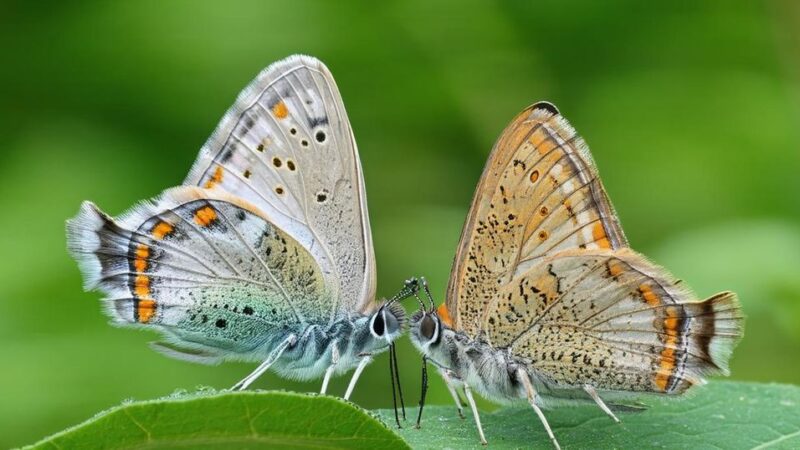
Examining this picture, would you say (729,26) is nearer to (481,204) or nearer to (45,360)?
(481,204)

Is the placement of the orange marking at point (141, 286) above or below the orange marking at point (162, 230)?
below

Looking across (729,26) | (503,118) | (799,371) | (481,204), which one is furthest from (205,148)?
(729,26)

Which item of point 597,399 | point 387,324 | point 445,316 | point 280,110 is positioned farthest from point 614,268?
point 280,110

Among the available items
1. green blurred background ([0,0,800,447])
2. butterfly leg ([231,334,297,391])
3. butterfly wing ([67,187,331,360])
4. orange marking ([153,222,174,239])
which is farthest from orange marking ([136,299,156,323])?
green blurred background ([0,0,800,447])

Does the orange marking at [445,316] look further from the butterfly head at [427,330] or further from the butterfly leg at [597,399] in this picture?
the butterfly leg at [597,399]

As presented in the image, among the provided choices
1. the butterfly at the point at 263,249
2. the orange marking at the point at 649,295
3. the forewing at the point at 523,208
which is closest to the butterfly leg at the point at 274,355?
the butterfly at the point at 263,249

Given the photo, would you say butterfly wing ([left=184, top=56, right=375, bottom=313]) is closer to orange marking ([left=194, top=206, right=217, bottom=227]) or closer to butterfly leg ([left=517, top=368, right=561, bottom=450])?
orange marking ([left=194, top=206, right=217, bottom=227])

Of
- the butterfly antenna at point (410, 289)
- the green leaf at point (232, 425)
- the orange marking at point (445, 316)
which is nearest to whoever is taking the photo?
the green leaf at point (232, 425)
